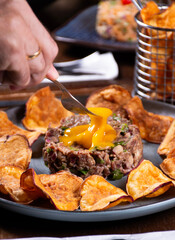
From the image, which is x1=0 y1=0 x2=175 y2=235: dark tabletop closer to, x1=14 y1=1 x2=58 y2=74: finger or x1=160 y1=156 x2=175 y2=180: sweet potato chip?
x1=160 y1=156 x2=175 y2=180: sweet potato chip

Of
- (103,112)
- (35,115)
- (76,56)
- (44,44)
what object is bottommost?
(76,56)

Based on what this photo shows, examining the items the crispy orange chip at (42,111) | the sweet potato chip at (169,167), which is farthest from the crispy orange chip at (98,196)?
the crispy orange chip at (42,111)

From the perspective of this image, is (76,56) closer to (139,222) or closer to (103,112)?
(103,112)

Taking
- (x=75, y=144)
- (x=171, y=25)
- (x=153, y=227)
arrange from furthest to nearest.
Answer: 1. (x=171, y=25)
2. (x=75, y=144)
3. (x=153, y=227)

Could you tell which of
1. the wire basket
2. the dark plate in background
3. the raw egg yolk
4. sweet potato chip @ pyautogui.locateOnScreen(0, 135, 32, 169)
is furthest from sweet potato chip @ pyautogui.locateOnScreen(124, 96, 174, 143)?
the dark plate in background

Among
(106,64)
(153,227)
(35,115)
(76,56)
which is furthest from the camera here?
(76,56)

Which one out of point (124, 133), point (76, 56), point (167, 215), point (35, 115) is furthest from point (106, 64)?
point (167, 215)
